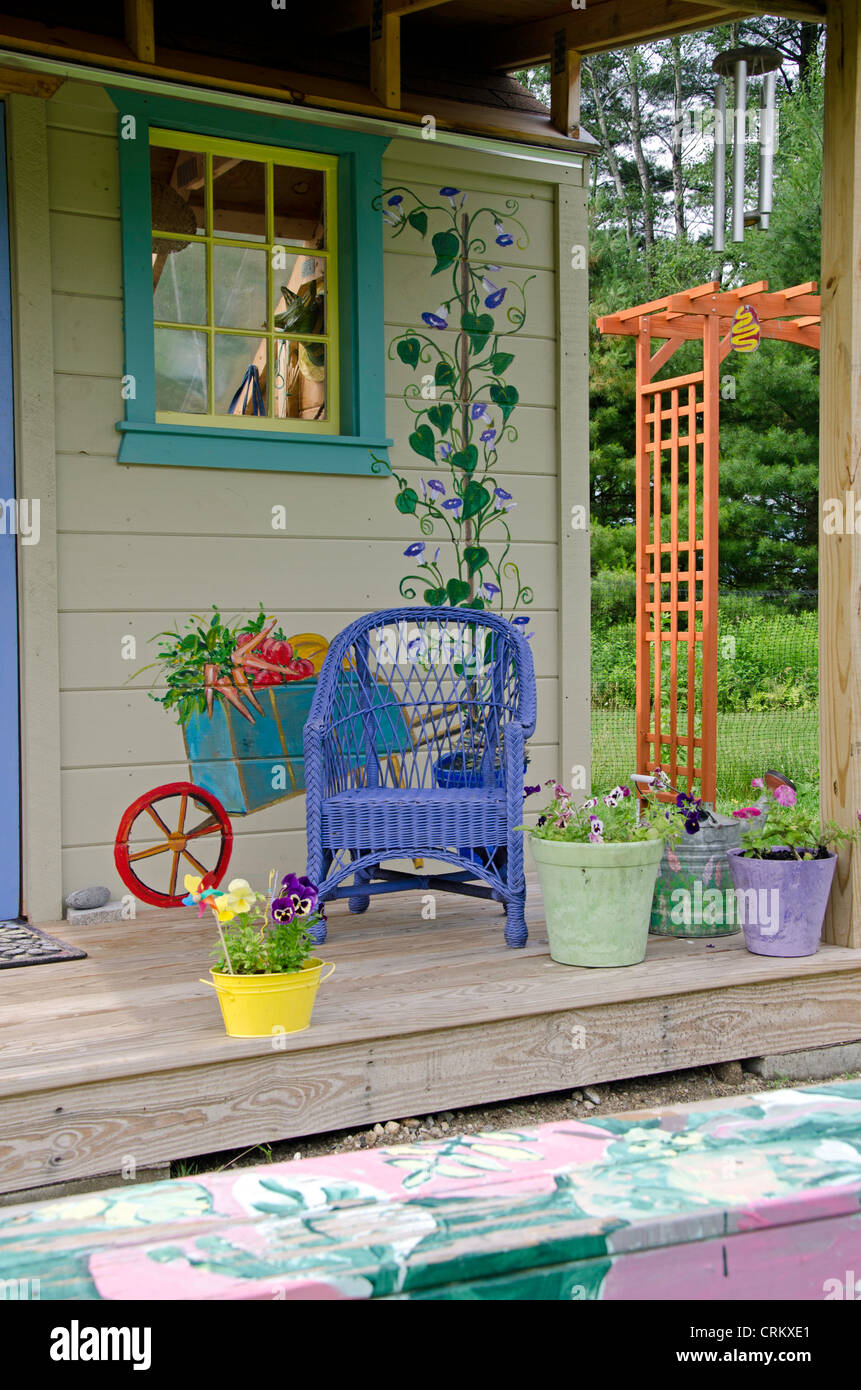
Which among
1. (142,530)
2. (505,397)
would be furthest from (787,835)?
(142,530)

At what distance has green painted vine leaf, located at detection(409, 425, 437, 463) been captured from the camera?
419 cm

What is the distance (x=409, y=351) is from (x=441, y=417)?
0.24 metres

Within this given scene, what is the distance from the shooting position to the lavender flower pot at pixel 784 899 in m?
3.10

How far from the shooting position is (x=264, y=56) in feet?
13.0

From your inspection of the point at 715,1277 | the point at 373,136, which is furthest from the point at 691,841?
the point at 373,136

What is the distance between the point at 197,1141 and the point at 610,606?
438 inches

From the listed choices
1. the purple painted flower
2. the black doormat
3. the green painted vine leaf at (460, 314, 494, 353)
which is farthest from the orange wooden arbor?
the black doormat

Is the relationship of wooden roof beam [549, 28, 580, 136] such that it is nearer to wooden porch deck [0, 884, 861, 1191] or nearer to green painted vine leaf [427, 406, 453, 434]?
green painted vine leaf [427, 406, 453, 434]

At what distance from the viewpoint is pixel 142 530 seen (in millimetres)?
3768

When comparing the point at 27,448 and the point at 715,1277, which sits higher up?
the point at 27,448

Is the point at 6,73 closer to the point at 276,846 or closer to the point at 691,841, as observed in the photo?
the point at 276,846

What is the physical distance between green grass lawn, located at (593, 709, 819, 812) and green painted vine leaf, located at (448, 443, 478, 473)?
4916 mm

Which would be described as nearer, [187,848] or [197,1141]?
[197,1141]

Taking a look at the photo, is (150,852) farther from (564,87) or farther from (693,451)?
(693,451)
